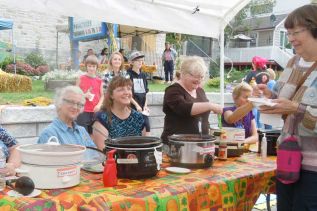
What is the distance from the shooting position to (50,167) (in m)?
1.70

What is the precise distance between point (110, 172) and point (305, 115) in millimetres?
989

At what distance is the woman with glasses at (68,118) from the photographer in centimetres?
261

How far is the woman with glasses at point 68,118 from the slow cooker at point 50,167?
826 mm

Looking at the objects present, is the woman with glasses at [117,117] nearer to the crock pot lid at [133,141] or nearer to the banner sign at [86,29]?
the crock pot lid at [133,141]

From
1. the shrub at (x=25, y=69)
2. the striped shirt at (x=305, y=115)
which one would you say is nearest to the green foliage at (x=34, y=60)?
the shrub at (x=25, y=69)

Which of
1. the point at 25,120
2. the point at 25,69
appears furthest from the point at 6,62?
the point at 25,120

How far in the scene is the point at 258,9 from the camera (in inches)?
1324

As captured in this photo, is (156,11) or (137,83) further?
(137,83)

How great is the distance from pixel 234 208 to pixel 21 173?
47.6 inches

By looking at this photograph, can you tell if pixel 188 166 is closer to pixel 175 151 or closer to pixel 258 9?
pixel 175 151

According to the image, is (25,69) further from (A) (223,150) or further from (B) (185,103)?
(A) (223,150)

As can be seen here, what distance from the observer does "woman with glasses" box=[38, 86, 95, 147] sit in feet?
8.57

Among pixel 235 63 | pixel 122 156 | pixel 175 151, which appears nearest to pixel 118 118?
pixel 175 151

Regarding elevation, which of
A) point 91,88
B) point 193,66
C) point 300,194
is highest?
point 193,66
